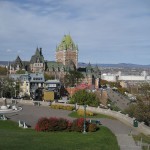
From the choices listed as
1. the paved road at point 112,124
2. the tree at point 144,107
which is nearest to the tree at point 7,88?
the paved road at point 112,124

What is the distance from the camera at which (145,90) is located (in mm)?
53625

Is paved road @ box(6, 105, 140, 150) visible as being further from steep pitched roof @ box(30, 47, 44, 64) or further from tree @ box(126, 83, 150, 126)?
steep pitched roof @ box(30, 47, 44, 64)

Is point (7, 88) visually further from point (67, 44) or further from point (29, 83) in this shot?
point (67, 44)

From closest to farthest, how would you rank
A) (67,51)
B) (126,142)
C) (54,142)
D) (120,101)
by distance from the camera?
(54,142)
(126,142)
(120,101)
(67,51)

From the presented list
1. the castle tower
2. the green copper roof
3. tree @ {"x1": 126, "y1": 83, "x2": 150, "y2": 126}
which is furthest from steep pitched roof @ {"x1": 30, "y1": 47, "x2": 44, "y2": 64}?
tree @ {"x1": 126, "y1": 83, "x2": 150, "y2": 126}

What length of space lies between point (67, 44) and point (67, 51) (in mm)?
3699

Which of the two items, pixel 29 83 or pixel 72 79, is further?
pixel 72 79

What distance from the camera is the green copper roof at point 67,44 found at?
184 m

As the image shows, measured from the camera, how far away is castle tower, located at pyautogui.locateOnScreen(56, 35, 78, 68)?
7233 inches

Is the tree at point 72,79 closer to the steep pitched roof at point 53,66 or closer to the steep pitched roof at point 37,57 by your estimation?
the steep pitched roof at point 53,66

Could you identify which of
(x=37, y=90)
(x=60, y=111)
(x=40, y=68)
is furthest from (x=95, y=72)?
(x=60, y=111)

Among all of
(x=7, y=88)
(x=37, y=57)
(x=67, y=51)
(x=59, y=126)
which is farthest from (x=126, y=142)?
(x=67, y=51)

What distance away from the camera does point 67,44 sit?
607ft

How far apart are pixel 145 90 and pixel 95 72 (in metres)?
121
